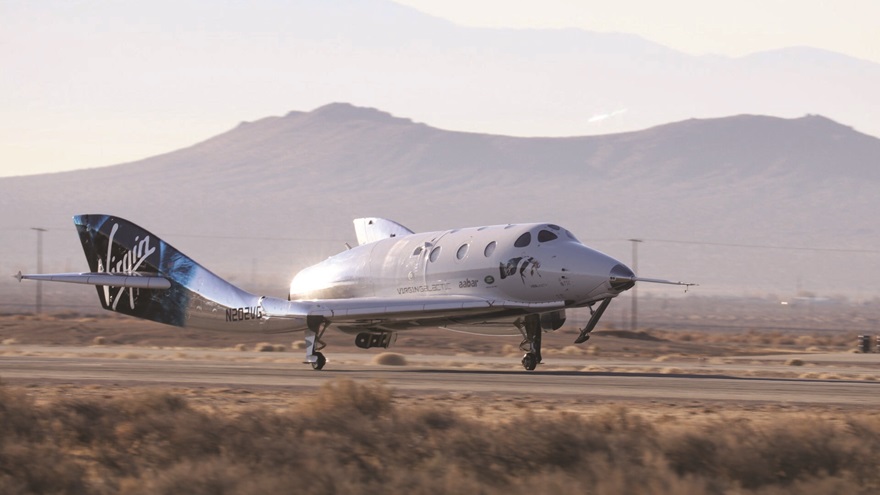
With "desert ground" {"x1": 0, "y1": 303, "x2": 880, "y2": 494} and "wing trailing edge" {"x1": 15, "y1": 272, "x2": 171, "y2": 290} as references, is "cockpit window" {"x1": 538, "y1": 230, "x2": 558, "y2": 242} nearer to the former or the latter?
"desert ground" {"x1": 0, "y1": 303, "x2": 880, "y2": 494}

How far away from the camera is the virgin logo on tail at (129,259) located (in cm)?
3922

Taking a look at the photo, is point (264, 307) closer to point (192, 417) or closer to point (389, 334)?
point (389, 334)

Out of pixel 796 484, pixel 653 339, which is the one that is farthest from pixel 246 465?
pixel 653 339

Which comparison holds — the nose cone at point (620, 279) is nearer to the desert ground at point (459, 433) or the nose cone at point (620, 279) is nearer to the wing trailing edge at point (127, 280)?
the desert ground at point (459, 433)

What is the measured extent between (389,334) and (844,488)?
956 inches

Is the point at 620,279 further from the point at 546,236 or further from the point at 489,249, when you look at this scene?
the point at 489,249

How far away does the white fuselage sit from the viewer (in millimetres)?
33844

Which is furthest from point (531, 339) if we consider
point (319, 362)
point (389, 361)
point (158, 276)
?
point (158, 276)

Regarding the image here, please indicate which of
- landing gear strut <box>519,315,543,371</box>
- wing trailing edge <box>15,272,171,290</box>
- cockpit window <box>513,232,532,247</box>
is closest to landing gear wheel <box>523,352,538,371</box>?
landing gear strut <box>519,315,543,371</box>

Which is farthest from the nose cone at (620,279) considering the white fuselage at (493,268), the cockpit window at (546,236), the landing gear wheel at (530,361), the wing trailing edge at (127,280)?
the wing trailing edge at (127,280)

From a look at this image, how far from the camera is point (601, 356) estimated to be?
5381 cm

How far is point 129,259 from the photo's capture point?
3947 cm

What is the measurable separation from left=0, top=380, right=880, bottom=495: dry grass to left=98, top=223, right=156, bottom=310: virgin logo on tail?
19940mm

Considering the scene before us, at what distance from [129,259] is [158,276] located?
44.1 inches
